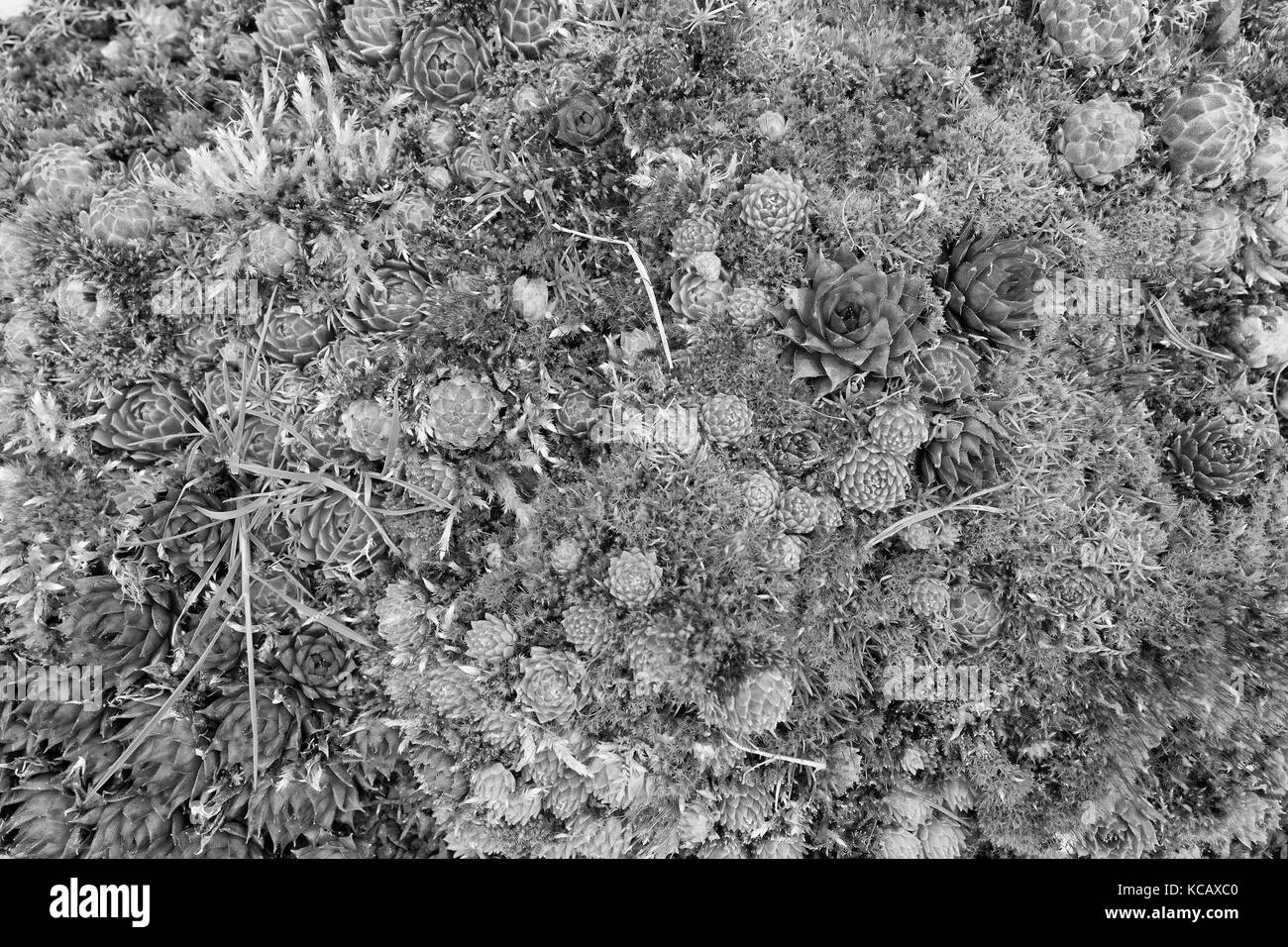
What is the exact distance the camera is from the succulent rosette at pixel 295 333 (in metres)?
3.50

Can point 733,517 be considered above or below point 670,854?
above

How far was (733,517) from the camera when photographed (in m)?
3.36


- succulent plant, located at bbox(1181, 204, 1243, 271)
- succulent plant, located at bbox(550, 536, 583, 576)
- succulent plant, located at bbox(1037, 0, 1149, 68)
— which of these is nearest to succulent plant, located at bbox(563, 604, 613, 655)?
succulent plant, located at bbox(550, 536, 583, 576)

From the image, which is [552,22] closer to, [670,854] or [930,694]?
[930,694]

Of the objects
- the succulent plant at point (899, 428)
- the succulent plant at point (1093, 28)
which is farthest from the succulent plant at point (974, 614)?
the succulent plant at point (1093, 28)

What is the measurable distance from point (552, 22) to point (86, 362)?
2.89 metres

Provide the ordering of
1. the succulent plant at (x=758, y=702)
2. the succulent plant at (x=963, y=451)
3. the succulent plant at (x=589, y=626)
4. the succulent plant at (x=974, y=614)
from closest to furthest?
the succulent plant at (x=758, y=702)
the succulent plant at (x=589, y=626)
the succulent plant at (x=963, y=451)
the succulent plant at (x=974, y=614)

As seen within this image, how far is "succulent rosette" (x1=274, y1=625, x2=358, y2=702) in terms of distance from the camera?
3.54 metres

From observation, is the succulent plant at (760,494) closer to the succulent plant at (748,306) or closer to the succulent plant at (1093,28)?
the succulent plant at (748,306)

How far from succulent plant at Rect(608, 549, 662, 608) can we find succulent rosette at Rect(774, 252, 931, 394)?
1.12m

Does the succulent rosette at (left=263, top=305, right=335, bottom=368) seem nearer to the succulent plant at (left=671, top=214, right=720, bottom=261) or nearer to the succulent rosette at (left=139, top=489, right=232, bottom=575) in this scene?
the succulent rosette at (left=139, top=489, right=232, bottom=575)

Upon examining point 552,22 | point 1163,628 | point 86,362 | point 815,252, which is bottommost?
point 1163,628

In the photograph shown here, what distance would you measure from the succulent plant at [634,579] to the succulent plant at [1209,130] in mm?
3354

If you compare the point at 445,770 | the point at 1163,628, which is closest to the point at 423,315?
the point at 445,770
